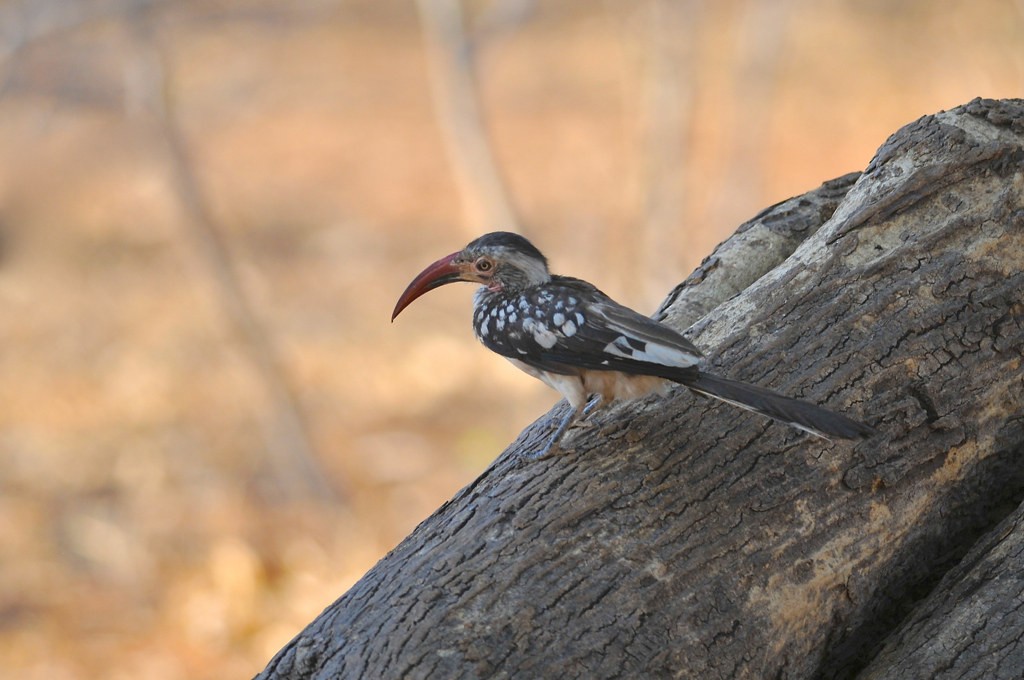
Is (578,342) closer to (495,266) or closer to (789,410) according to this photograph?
(495,266)

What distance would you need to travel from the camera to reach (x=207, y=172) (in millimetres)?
14906

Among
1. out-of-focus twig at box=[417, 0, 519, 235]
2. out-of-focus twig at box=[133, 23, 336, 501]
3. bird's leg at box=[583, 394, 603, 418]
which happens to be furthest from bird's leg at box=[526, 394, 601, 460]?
out-of-focus twig at box=[133, 23, 336, 501]

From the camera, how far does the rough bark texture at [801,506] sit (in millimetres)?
2732

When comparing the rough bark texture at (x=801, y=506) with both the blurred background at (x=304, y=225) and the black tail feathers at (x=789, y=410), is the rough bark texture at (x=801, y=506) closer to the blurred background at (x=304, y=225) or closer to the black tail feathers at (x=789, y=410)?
the black tail feathers at (x=789, y=410)

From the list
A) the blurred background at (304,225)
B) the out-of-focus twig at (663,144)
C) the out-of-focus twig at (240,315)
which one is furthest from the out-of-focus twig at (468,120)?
the out-of-focus twig at (240,315)

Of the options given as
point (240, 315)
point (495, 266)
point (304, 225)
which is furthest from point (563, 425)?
point (304, 225)

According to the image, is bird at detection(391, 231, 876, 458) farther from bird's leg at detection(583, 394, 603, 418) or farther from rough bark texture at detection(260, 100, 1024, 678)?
rough bark texture at detection(260, 100, 1024, 678)

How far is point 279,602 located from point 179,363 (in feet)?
13.4

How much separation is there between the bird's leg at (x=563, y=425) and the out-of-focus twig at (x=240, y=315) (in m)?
5.62

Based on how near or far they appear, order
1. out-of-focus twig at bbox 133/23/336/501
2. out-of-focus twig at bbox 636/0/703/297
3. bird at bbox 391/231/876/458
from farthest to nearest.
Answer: out-of-focus twig at bbox 133/23/336/501
out-of-focus twig at bbox 636/0/703/297
bird at bbox 391/231/876/458

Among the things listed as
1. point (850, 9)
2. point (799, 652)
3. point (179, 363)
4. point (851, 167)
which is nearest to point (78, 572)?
point (179, 363)

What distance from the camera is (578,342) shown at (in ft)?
10.4

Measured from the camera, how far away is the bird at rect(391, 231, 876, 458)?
2.85 m

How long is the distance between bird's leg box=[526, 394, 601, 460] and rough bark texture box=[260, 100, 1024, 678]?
0.17 ft
